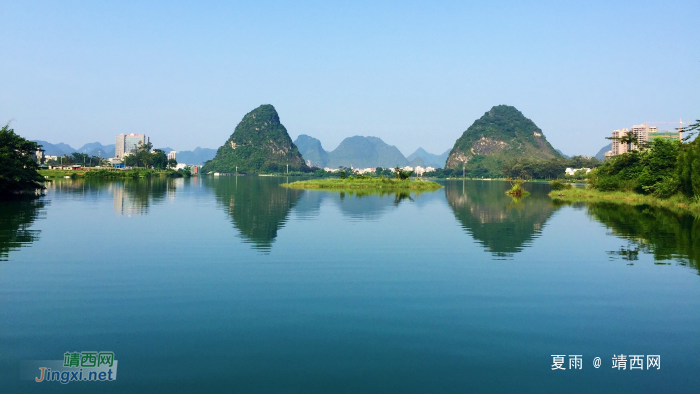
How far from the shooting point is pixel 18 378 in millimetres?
6492

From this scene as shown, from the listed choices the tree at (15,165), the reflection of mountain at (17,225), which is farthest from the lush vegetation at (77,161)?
the reflection of mountain at (17,225)

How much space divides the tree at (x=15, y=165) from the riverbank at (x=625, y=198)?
153ft

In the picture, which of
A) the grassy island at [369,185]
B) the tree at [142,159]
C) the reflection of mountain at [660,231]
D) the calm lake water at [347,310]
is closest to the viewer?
the calm lake water at [347,310]

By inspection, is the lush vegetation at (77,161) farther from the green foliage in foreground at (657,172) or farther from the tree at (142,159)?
the green foliage in foreground at (657,172)

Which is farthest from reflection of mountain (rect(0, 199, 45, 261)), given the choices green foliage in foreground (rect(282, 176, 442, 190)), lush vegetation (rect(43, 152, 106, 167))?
lush vegetation (rect(43, 152, 106, 167))

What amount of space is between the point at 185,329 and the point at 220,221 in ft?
57.4

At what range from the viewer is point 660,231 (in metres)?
23.2

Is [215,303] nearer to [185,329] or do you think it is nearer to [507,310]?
[185,329]

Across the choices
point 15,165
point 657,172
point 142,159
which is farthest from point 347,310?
point 142,159

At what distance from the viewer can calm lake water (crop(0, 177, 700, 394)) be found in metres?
6.74

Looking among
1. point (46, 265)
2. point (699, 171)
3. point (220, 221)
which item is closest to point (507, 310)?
point (46, 265)

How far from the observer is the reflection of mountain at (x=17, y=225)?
16.9 metres

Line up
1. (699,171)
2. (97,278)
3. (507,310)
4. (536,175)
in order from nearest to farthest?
(507,310), (97,278), (699,171), (536,175)

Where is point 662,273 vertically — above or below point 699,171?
below
